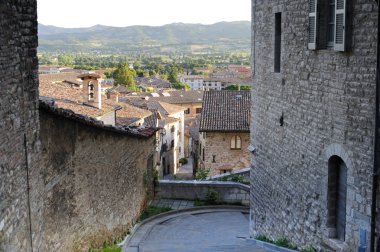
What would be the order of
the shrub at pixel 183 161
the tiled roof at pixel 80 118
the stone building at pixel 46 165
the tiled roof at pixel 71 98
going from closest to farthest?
the stone building at pixel 46 165 < the tiled roof at pixel 80 118 < the tiled roof at pixel 71 98 < the shrub at pixel 183 161

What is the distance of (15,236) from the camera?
7.60m

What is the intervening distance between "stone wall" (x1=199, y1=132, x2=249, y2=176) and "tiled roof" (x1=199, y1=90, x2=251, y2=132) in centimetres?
46

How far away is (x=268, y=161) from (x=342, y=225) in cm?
392

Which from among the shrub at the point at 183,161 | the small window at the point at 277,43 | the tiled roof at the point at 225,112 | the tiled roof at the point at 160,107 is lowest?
the shrub at the point at 183,161

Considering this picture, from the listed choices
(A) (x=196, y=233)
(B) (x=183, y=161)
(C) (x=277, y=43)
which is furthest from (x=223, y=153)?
(B) (x=183, y=161)

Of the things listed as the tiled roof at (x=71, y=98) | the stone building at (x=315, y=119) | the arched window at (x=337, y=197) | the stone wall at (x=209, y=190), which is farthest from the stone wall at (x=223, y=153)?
the arched window at (x=337, y=197)

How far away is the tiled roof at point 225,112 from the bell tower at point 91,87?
6.88 m

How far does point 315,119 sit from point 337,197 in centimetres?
146

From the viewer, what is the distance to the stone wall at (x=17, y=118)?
7070 mm

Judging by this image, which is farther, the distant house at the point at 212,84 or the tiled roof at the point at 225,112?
the distant house at the point at 212,84

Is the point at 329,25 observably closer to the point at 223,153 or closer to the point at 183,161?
the point at 223,153

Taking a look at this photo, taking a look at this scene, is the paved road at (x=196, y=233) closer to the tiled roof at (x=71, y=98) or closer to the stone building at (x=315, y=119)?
the stone building at (x=315, y=119)

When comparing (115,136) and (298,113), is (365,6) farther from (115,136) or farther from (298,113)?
(115,136)

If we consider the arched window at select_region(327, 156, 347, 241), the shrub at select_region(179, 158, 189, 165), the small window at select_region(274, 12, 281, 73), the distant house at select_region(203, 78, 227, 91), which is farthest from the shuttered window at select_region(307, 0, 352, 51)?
the distant house at select_region(203, 78, 227, 91)
